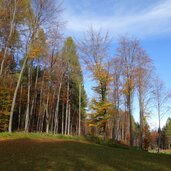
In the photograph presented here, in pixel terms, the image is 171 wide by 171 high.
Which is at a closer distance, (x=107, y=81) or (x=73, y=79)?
(x=107, y=81)

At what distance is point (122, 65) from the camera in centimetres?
2786

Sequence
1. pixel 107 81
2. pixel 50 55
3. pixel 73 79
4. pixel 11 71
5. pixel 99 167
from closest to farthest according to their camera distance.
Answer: pixel 99 167 < pixel 107 81 < pixel 50 55 < pixel 11 71 < pixel 73 79

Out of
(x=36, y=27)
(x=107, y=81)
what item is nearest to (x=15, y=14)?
(x=36, y=27)

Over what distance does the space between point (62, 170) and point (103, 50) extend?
62.5 feet

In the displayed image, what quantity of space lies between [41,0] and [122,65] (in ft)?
38.9

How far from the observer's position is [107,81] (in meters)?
23.9

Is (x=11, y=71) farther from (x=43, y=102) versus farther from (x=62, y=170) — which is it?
(x=62, y=170)

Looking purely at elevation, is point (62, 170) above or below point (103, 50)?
below

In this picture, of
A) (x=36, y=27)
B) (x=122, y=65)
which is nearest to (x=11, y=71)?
(x=36, y=27)

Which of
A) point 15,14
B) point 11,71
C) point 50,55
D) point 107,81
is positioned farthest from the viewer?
point 11,71

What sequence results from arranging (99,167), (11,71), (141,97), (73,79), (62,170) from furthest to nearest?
(73,79), (11,71), (141,97), (99,167), (62,170)

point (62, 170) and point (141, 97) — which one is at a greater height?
point (141, 97)

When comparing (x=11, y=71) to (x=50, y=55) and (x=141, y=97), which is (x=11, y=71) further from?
(x=141, y=97)

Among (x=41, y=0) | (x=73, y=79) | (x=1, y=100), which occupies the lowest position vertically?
(x=1, y=100)
